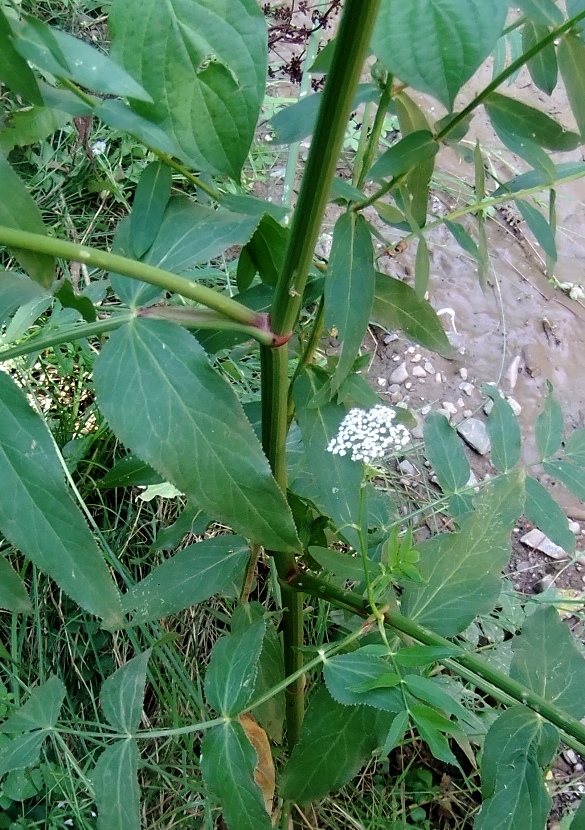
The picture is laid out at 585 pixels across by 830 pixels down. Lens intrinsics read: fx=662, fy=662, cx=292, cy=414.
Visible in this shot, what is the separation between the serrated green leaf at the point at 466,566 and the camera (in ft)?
1.96

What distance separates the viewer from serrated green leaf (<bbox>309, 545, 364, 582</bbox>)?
0.60 meters

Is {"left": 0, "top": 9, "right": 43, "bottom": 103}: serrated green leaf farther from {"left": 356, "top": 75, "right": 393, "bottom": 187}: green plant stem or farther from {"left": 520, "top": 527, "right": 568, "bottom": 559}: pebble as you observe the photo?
{"left": 520, "top": 527, "right": 568, "bottom": 559}: pebble

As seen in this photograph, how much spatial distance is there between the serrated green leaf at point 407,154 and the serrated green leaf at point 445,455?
1.25ft

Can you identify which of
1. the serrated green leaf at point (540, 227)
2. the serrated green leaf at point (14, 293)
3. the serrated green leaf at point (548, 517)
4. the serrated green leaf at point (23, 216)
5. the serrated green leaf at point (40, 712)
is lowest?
the serrated green leaf at point (40, 712)

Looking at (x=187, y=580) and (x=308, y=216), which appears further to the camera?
(x=187, y=580)

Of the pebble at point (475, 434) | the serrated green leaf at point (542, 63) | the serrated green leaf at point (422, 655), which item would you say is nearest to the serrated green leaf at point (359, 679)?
the serrated green leaf at point (422, 655)

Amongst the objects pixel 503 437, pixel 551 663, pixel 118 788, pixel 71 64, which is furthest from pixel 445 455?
pixel 71 64

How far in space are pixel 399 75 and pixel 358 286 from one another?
0.76 ft

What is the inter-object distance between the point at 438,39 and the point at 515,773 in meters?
0.54

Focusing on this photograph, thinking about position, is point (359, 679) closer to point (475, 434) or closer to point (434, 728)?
point (434, 728)

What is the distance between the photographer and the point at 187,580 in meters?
0.74

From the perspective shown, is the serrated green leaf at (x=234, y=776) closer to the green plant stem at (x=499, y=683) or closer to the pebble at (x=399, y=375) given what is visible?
the green plant stem at (x=499, y=683)

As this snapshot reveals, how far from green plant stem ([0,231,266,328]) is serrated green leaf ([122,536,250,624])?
1.08ft

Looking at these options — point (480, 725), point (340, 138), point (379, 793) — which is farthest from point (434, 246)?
point (340, 138)
